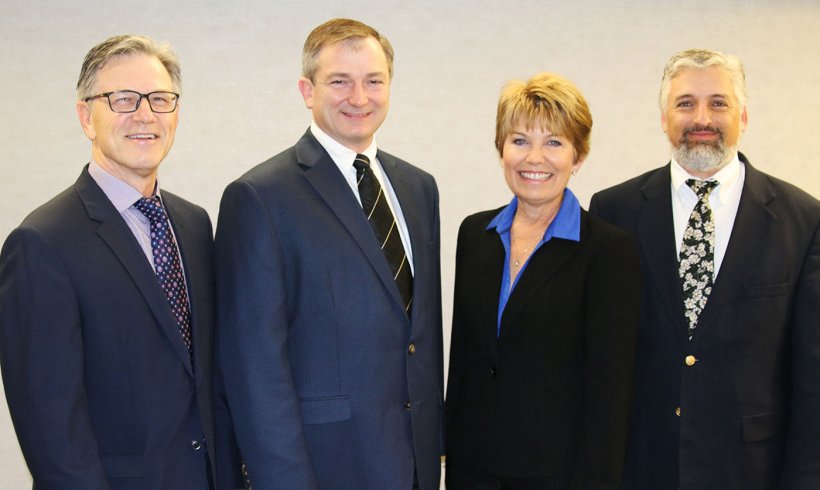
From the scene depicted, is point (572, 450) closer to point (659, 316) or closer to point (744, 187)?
point (659, 316)

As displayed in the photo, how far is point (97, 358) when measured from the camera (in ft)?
6.31

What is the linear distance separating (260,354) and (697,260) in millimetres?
1367

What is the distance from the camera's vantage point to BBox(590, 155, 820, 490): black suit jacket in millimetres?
2385

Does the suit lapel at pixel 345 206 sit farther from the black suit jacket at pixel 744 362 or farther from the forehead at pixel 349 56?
the black suit jacket at pixel 744 362

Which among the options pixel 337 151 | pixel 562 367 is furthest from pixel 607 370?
pixel 337 151

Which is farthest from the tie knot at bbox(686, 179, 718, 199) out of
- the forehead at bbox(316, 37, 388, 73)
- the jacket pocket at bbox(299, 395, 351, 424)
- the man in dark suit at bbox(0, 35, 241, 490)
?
the man in dark suit at bbox(0, 35, 241, 490)

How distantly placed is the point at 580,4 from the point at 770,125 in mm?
1272

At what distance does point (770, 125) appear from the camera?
4414 mm

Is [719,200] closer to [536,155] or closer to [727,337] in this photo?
[727,337]

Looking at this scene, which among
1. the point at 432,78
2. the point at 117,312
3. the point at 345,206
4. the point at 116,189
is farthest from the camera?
the point at 432,78

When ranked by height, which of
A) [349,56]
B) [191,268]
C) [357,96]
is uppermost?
[349,56]

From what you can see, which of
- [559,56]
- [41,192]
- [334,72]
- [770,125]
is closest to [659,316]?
[334,72]

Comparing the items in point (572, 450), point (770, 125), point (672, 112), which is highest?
point (770, 125)

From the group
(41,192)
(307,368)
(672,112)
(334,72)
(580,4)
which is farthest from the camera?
(580,4)
